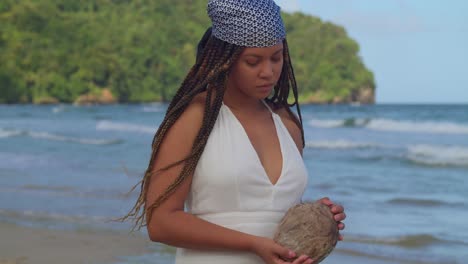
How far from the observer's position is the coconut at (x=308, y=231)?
2217 millimetres

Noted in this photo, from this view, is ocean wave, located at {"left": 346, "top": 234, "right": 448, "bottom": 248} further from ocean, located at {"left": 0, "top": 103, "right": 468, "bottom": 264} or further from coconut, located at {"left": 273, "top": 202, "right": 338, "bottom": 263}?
coconut, located at {"left": 273, "top": 202, "right": 338, "bottom": 263}

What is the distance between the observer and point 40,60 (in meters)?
81.6

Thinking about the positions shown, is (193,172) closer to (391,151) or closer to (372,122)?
(391,151)

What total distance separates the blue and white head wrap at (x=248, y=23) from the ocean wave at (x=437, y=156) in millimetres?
13382

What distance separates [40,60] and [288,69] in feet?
267

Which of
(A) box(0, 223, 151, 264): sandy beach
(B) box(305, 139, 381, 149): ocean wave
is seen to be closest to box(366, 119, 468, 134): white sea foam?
(B) box(305, 139, 381, 149): ocean wave

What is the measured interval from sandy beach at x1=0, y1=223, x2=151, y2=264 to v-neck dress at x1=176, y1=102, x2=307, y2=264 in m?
4.08

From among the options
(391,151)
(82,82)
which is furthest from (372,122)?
(82,82)

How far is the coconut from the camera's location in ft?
7.27

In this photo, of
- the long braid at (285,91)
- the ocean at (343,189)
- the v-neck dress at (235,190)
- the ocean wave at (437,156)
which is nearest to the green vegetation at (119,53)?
the ocean wave at (437,156)

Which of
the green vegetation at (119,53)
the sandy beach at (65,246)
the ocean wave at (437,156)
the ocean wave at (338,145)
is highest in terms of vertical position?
the sandy beach at (65,246)

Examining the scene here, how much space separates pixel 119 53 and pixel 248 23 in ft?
281

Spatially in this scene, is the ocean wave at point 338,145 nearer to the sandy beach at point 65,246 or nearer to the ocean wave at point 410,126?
the ocean wave at point 410,126

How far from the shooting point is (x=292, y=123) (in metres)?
2.63
